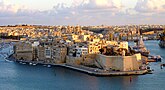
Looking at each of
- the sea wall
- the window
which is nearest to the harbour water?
the sea wall

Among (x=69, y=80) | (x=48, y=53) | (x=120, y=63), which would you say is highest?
(x=48, y=53)

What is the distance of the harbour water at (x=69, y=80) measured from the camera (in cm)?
1246

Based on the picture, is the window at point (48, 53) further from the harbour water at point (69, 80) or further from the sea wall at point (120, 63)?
the sea wall at point (120, 63)

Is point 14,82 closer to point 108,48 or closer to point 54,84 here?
point 54,84

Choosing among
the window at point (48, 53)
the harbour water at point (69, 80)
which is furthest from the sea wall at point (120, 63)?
the window at point (48, 53)

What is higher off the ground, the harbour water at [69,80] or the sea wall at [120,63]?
the sea wall at [120,63]

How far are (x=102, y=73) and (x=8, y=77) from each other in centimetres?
308

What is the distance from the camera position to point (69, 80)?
13.7 m

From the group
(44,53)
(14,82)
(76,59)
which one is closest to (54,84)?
(14,82)

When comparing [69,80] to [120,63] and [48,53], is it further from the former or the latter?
[48,53]

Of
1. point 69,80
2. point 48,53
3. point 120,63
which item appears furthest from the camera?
point 48,53

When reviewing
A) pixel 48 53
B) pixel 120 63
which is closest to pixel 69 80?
pixel 120 63

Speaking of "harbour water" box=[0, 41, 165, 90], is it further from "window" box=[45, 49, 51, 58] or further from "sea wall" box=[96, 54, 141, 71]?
"window" box=[45, 49, 51, 58]

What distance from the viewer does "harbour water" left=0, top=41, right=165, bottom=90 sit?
40.9ft
